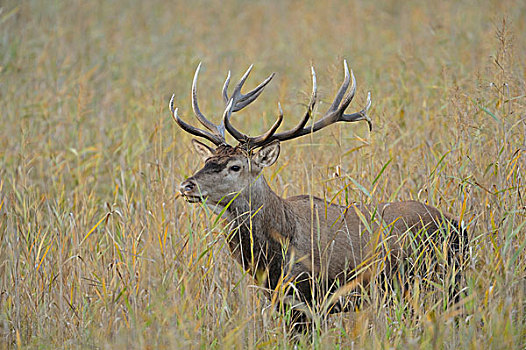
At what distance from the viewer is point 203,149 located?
4637 millimetres

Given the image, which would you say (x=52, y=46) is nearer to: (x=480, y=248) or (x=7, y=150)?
(x=7, y=150)

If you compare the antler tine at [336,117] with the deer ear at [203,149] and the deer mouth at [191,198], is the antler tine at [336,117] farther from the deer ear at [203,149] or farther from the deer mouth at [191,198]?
the deer mouth at [191,198]

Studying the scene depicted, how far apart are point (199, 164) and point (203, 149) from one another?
1.02 metres

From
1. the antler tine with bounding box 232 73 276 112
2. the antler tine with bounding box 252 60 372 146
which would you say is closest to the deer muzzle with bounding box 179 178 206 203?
the antler tine with bounding box 252 60 372 146

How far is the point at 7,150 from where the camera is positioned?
6391mm

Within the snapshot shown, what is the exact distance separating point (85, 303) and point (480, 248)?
2.42 metres

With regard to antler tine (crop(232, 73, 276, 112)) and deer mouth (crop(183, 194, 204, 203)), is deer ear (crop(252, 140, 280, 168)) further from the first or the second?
antler tine (crop(232, 73, 276, 112))

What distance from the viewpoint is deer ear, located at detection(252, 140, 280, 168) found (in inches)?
172

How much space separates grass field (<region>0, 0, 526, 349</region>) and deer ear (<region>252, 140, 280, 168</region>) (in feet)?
1.43

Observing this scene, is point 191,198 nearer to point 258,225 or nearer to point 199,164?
point 258,225

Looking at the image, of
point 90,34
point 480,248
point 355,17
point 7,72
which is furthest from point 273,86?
point 480,248

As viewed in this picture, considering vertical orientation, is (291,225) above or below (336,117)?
below

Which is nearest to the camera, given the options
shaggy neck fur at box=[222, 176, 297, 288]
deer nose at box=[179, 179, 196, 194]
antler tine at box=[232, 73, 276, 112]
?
deer nose at box=[179, 179, 196, 194]

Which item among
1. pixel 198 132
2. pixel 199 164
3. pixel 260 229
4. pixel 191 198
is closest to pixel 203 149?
pixel 198 132
